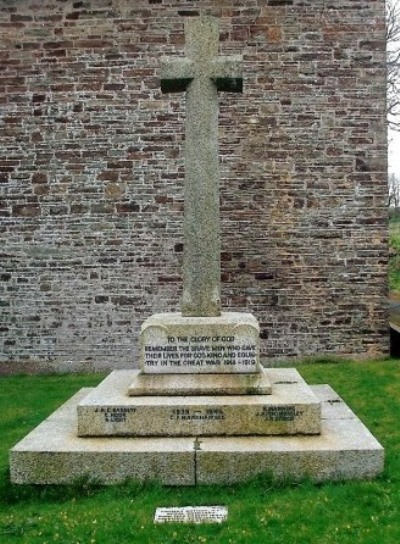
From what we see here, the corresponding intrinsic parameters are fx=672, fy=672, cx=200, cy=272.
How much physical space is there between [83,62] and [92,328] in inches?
163

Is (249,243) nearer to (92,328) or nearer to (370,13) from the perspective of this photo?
(92,328)

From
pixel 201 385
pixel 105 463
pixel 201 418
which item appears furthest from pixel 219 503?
pixel 201 385

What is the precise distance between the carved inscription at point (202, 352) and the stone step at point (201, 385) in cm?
10

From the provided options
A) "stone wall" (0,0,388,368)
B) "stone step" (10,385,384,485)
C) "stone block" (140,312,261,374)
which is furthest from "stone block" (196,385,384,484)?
"stone wall" (0,0,388,368)

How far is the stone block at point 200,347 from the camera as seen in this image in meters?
5.43

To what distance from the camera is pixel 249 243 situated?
34.0ft

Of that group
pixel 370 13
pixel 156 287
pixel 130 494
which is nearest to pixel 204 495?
pixel 130 494

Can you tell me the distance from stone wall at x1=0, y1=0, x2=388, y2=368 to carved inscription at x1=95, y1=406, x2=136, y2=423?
5.29 metres

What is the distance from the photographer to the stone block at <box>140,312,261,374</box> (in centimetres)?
543

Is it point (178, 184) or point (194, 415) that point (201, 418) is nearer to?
point (194, 415)

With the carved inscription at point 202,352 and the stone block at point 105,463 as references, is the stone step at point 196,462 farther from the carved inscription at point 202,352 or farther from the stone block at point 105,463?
the carved inscription at point 202,352

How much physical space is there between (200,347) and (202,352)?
44mm

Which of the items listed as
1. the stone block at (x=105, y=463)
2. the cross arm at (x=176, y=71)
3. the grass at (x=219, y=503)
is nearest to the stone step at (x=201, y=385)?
the stone block at (x=105, y=463)

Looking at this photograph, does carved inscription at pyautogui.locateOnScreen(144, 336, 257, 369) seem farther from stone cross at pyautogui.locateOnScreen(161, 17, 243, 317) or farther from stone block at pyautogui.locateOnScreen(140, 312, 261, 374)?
stone cross at pyautogui.locateOnScreen(161, 17, 243, 317)
